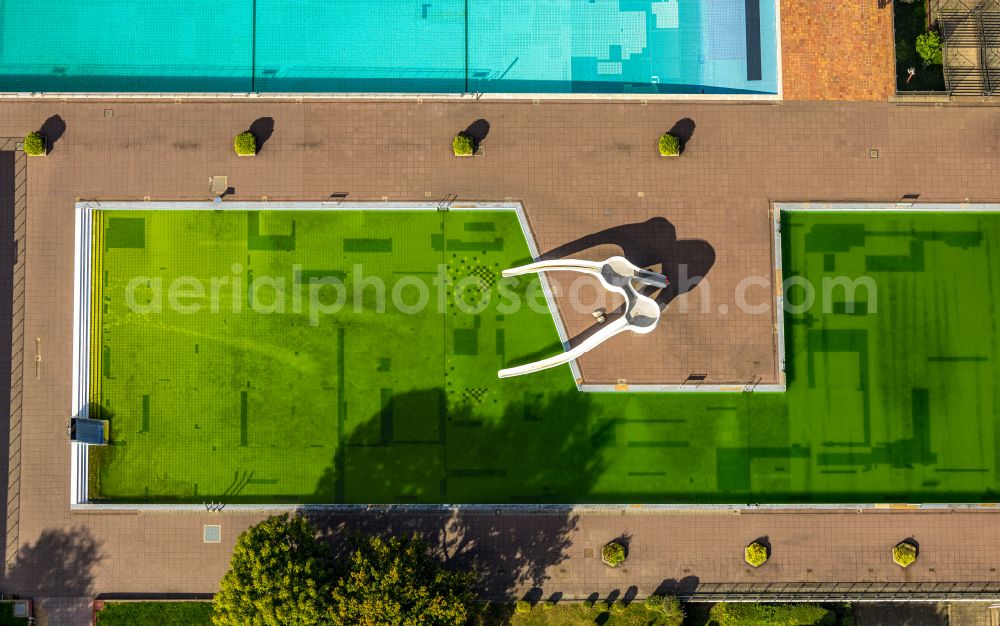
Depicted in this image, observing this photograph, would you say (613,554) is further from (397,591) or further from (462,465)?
(397,591)

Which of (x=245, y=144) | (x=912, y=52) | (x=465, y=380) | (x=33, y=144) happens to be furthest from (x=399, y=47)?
(x=912, y=52)

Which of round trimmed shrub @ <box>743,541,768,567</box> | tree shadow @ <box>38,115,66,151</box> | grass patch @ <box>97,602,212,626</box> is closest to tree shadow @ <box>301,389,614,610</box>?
grass patch @ <box>97,602,212,626</box>

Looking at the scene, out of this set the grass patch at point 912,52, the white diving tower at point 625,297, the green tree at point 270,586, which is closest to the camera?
the green tree at point 270,586

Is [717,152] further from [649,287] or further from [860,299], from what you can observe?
[860,299]

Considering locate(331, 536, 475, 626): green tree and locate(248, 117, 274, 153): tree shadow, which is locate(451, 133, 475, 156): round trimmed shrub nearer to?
locate(248, 117, 274, 153): tree shadow

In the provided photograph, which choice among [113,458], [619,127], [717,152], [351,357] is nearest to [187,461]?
[113,458]

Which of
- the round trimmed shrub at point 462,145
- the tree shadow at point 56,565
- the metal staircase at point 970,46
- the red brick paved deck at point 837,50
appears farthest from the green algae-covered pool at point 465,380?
the metal staircase at point 970,46

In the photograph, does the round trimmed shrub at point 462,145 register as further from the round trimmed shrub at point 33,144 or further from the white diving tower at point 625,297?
the round trimmed shrub at point 33,144
